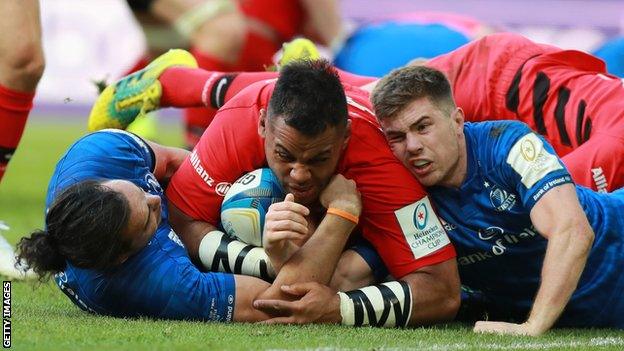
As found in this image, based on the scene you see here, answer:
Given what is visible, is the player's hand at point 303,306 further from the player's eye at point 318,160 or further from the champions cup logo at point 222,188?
the champions cup logo at point 222,188

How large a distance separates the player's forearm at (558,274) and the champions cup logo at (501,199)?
1.31 ft

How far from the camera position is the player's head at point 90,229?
5262mm

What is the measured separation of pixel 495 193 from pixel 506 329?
65 centimetres

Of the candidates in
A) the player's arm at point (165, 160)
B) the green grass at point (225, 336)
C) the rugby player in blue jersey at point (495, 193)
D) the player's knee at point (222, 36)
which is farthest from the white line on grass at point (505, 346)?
the player's knee at point (222, 36)

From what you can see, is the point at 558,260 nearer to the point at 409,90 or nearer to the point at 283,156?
the point at 409,90

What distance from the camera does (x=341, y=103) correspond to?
5.60 meters

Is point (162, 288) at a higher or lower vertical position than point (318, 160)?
lower

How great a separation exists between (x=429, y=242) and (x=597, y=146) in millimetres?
1555

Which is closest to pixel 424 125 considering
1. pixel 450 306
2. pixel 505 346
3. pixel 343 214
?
pixel 343 214

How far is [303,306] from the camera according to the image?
5449mm

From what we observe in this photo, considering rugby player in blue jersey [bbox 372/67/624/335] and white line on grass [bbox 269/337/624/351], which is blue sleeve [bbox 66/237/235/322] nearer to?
white line on grass [bbox 269/337/624/351]

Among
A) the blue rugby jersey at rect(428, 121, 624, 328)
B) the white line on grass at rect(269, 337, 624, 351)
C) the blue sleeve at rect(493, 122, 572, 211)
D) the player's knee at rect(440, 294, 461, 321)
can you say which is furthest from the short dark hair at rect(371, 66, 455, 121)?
the white line on grass at rect(269, 337, 624, 351)

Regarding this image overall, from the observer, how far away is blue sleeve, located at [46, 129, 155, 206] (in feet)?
18.6

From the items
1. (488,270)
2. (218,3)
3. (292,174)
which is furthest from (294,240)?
(218,3)
